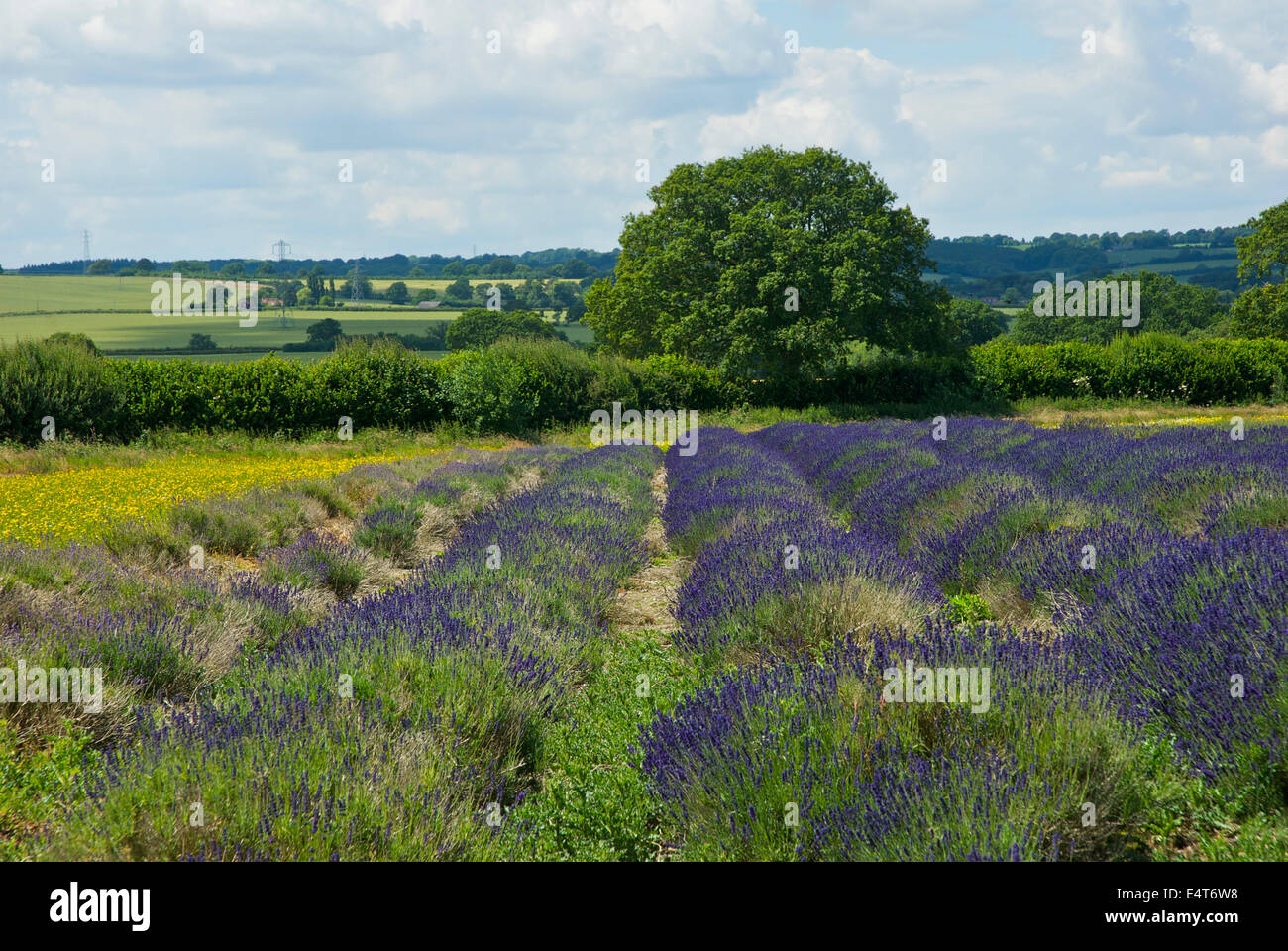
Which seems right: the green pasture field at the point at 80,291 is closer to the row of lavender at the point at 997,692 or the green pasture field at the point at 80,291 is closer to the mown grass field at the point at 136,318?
the mown grass field at the point at 136,318

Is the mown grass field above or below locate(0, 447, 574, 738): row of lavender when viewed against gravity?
above

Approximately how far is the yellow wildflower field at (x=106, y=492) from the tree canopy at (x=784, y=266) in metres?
17.8

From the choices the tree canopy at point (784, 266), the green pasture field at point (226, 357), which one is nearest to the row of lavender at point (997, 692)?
the green pasture field at point (226, 357)

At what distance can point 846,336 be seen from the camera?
28.4 meters

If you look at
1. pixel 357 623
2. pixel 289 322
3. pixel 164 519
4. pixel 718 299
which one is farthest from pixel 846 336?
pixel 289 322

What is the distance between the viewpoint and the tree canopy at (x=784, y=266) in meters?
27.9

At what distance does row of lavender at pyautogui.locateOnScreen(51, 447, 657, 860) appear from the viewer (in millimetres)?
2234

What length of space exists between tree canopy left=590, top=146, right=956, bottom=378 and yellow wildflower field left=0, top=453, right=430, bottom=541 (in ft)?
58.5

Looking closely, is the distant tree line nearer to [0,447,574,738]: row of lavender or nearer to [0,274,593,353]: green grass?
[0,274,593,353]: green grass

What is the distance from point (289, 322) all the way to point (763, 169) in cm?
3194

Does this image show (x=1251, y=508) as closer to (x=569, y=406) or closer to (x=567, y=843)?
(x=567, y=843)

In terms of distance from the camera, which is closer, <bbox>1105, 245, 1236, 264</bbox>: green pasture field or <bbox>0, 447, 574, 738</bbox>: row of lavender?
<bbox>0, 447, 574, 738</bbox>: row of lavender

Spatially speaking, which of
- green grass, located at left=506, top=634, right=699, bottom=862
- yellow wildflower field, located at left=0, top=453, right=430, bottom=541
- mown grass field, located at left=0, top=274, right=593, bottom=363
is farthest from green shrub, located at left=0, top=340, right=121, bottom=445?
green grass, located at left=506, top=634, right=699, bottom=862

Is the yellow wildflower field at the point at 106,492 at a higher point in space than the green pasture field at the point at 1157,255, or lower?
lower
